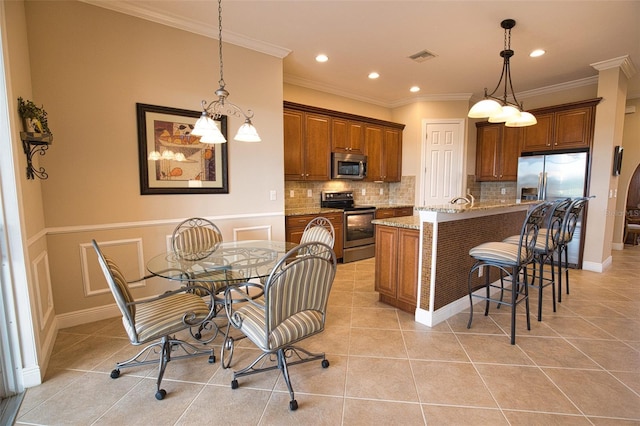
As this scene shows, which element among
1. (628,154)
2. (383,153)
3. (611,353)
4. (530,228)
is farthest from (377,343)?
(628,154)

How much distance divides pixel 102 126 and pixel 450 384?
136 inches

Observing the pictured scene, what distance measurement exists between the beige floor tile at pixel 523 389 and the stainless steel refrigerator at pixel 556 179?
3376 millimetres

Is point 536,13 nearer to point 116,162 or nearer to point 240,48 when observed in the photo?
point 240,48

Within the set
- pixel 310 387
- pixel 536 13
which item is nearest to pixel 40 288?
pixel 310 387

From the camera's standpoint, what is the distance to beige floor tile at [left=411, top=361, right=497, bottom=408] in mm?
1761

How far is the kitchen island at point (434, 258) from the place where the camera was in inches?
105

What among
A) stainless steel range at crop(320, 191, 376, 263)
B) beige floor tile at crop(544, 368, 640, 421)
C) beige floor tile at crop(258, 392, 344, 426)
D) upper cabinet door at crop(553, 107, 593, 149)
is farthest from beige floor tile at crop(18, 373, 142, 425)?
upper cabinet door at crop(553, 107, 593, 149)

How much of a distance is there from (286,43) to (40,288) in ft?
10.8

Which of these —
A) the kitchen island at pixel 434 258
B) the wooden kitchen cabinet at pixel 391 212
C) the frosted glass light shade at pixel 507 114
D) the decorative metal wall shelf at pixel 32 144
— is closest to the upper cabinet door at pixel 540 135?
the wooden kitchen cabinet at pixel 391 212

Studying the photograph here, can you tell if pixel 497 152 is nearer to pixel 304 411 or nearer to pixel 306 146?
pixel 306 146

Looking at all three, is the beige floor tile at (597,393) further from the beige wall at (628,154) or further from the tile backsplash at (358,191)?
the beige wall at (628,154)

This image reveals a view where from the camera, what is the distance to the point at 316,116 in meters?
4.58

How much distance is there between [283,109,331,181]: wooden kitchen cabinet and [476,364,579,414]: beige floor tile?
130 inches

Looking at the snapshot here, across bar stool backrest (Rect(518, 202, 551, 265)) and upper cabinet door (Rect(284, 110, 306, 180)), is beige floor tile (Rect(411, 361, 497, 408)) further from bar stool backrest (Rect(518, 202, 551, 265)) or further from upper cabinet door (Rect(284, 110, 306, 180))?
upper cabinet door (Rect(284, 110, 306, 180))
